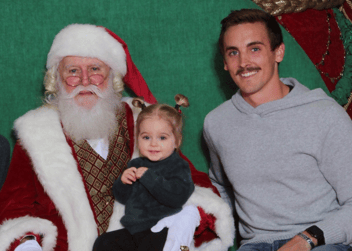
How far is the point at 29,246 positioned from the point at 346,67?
7.22 feet

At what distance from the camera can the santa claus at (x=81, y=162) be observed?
1.73m

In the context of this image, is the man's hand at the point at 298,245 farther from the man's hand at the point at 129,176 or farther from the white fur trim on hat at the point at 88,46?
the white fur trim on hat at the point at 88,46

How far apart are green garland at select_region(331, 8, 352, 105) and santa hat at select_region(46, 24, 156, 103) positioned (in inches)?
47.7

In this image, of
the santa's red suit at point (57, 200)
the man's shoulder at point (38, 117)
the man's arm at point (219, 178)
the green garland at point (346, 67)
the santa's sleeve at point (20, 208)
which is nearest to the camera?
the santa's sleeve at point (20, 208)

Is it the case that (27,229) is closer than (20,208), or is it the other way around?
(27,229)

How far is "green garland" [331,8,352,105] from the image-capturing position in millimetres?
2414

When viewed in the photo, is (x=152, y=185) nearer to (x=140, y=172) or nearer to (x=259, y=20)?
(x=140, y=172)

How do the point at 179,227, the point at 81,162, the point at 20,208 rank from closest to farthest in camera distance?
the point at 179,227
the point at 20,208
the point at 81,162

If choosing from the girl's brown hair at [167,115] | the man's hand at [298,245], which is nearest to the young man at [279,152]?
the man's hand at [298,245]

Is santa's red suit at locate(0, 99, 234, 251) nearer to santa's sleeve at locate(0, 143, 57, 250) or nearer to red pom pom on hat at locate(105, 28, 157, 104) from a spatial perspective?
santa's sleeve at locate(0, 143, 57, 250)

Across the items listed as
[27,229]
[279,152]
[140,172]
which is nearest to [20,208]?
[27,229]

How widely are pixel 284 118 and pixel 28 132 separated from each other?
49.2 inches

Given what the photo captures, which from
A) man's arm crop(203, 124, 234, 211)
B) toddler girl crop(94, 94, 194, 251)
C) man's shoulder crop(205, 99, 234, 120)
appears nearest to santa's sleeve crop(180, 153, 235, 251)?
toddler girl crop(94, 94, 194, 251)

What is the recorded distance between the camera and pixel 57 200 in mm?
1792
